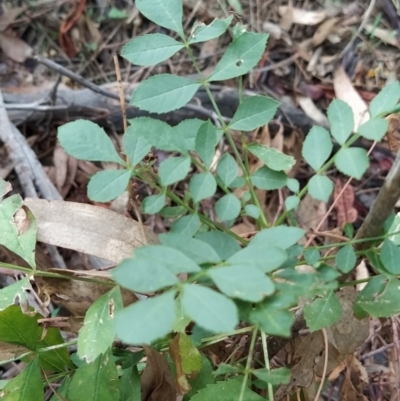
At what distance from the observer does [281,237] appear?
1.89ft

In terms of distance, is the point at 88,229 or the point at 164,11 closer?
the point at 164,11

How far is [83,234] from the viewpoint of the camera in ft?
2.93

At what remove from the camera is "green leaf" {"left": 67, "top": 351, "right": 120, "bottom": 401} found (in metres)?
0.80

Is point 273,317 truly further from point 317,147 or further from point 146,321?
point 317,147

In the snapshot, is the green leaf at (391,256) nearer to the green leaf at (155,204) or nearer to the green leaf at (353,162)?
the green leaf at (353,162)

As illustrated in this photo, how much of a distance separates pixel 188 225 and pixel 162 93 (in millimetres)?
209

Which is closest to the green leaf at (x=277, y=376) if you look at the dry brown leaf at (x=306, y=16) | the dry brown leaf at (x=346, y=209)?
the dry brown leaf at (x=346, y=209)

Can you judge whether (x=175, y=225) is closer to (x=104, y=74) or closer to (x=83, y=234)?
(x=83, y=234)

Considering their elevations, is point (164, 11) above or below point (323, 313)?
above

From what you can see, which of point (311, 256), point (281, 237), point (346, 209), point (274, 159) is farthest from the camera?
point (346, 209)

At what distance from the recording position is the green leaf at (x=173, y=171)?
70 centimetres

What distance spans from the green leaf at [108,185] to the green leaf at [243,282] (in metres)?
0.27

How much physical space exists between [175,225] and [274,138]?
1.00 metres

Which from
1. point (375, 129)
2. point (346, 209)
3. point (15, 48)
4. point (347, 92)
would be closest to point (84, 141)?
point (375, 129)
